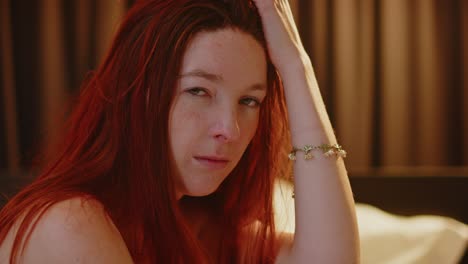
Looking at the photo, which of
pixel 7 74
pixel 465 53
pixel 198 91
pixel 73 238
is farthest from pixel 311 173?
pixel 7 74

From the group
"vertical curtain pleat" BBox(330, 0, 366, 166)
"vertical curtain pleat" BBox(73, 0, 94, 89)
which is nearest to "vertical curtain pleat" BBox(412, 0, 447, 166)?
"vertical curtain pleat" BBox(330, 0, 366, 166)

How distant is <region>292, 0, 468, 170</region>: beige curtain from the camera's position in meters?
2.15

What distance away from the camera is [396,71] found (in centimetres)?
217

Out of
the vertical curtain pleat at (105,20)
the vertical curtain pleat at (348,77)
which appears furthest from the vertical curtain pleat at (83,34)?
the vertical curtain pleat at (348,77)

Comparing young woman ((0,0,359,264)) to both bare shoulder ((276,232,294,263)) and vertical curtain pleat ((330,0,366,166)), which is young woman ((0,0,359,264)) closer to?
bare shoulder ((276,232,294,263))

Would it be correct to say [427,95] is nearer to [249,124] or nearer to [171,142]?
[249,124]

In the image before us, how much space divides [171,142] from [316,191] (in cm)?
28

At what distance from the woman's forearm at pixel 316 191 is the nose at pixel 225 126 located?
0.47 feet

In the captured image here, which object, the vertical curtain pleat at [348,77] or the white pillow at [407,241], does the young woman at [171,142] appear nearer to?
the white pillow at [407,241]

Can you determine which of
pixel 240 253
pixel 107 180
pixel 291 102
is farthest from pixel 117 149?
pixel 240 253

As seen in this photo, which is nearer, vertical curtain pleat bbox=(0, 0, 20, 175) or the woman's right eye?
the woman's right eye

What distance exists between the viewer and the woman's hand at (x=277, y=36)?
3.49 ft

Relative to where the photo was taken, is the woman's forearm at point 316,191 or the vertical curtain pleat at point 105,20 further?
the vertical curtain pleat at point 105,20

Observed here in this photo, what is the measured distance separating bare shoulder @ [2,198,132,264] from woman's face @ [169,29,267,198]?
18 cm
